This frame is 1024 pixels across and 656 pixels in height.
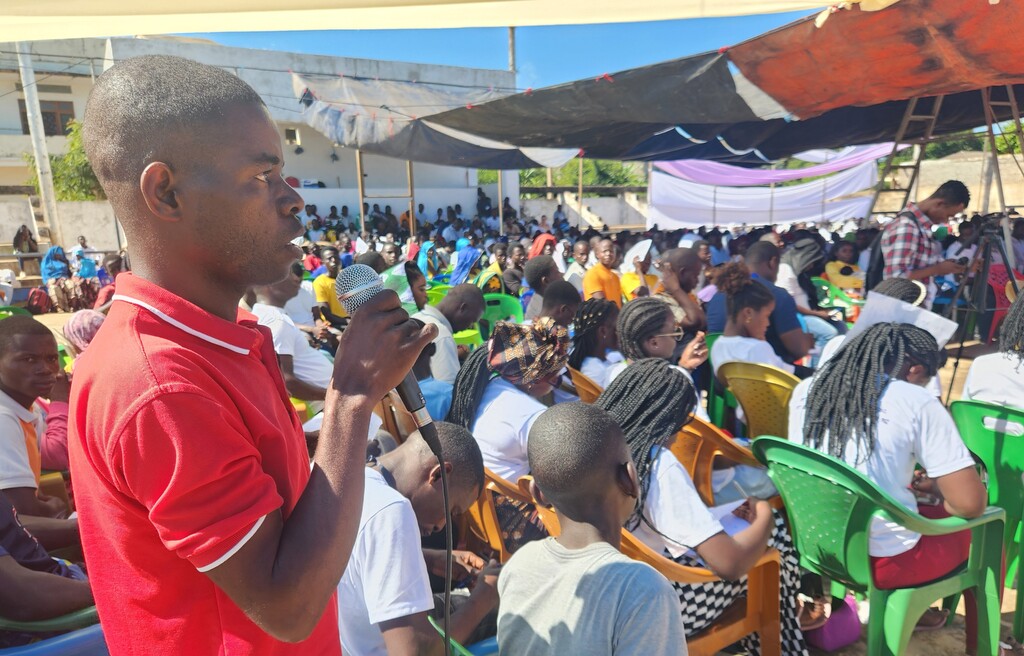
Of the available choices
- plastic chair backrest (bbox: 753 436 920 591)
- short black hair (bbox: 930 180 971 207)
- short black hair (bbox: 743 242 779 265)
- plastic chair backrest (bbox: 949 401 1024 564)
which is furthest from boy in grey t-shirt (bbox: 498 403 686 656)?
short black hair (bbox: 930 180 971 207)

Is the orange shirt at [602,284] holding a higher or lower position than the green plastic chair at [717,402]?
higher

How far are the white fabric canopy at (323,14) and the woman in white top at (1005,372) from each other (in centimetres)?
164

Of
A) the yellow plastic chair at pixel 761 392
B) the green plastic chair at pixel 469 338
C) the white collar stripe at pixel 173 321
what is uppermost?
the white collar stripe at pixel 173 321

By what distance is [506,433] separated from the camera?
283 cm

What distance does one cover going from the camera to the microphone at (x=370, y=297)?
1.22m

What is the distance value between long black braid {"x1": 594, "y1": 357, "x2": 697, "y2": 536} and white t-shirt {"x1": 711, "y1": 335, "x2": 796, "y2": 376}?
1.63 meters

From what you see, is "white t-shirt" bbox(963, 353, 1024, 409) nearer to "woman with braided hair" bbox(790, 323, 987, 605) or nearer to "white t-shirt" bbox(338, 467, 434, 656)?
"woman with braided hair" bbox(790, 323, 987, 605)

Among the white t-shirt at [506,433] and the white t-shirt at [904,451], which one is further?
the white t-shirt at [506,433]

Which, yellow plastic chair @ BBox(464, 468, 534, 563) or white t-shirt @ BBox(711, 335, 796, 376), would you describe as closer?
yellow plastic chair @ BBox(464, 468, 534, 563)

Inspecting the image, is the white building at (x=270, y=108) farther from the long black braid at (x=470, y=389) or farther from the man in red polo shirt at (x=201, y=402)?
the man in red polo shirt at (x=201, y=402)

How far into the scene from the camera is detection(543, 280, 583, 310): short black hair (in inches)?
186

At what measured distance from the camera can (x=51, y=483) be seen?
3096mm

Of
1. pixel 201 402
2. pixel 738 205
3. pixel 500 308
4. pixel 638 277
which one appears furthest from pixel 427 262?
pixel 738 205

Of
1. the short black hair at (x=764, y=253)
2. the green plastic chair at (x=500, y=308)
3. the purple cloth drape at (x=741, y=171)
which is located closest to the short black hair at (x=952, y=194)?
the short black hair at (x=764, y=253)
